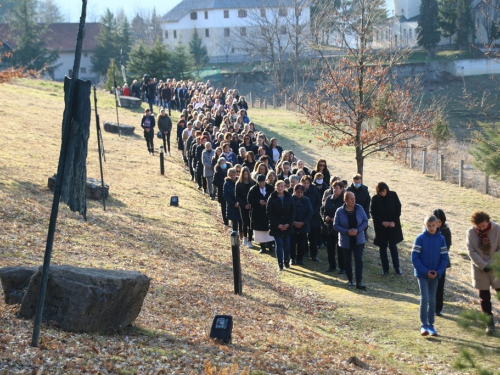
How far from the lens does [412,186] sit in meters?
30.7

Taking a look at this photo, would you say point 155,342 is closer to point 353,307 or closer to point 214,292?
point 214,292

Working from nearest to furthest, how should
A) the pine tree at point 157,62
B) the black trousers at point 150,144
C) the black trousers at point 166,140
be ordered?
the black trousers at point 150,144 → the black trousers at point 166,140 → the pine tree at point 157,62

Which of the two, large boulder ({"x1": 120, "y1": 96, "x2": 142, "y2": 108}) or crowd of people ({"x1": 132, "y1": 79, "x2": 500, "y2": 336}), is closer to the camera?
crowd of people ({"x1": 132, "y1": 79, "x2": 500, "y2": 336})

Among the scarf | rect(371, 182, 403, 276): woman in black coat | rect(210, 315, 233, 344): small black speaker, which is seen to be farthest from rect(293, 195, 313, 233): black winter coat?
rect(210, 315, 233, 344): small black speaker

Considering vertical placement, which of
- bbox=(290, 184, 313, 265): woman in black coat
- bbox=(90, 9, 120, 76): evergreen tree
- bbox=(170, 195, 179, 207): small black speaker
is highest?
bbox=(90, 9, 120, 76): evergreen tree

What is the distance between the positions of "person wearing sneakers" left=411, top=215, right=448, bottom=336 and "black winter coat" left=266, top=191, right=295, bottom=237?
13.9 ft

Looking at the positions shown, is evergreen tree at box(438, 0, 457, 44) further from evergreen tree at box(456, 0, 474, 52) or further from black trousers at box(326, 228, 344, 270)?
black trousers at box(326, 228, 344, 270)

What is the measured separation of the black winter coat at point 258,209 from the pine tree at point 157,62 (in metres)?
35.7

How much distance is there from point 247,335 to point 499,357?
337 cm

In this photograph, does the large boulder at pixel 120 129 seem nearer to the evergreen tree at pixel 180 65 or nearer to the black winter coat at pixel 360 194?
the black winter coat at pixel 360 194

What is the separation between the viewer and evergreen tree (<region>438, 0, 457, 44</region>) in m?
81.7

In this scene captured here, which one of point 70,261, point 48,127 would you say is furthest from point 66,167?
point 48,127

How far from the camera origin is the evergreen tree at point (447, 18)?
268 ft

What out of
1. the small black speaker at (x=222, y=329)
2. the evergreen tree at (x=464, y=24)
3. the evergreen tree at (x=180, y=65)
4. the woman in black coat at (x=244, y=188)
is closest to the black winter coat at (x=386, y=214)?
the woman in black coat at (x=244, y=188)
